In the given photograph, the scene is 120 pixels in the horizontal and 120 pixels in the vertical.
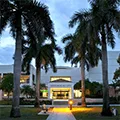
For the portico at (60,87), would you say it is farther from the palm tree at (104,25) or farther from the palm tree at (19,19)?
the palm tree at (19,19)

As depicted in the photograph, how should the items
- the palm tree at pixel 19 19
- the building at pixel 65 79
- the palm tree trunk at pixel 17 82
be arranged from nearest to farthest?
the palm tree trunk at pixel 17 82
the palm tree at pixel 19 19
the building at pixel 65 79

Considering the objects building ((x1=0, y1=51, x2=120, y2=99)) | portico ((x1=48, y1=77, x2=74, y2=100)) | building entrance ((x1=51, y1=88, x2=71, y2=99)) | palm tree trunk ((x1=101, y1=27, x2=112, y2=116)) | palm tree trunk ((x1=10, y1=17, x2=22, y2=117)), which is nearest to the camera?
palm tree trunk ((x1=10, y1=17, x2=22, y2=117))

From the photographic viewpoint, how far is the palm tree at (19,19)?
2030 centimetres

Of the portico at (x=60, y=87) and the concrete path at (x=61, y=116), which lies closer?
the concrete path at (x=61, y=116)

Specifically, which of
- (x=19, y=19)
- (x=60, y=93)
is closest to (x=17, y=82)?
(x=19, y=19)

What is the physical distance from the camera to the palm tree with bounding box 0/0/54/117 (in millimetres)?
20297

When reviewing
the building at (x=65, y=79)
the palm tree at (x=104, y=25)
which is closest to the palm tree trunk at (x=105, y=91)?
the palm tree at (x=104, y=25)

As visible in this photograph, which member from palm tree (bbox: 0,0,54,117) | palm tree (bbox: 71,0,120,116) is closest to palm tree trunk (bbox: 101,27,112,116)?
palm tree (bbox: 71,0,120,116)

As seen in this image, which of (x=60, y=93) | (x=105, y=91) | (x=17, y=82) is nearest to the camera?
(x=17, y=82)

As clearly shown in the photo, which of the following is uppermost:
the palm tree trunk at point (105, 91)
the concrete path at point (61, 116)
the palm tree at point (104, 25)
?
the palm tree at point (104, 25)

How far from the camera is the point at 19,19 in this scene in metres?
21.3

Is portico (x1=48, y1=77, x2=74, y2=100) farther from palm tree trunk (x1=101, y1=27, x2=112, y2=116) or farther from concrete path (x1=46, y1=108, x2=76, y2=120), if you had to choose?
palm tree trunk (x1=101, y1=27, x2=112, y2=116)

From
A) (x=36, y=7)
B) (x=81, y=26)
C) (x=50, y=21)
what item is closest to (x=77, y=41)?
(x=81, y=26)

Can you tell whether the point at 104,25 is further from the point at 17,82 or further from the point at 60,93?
the point at 60,93
